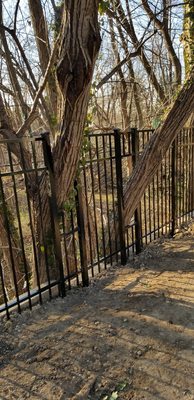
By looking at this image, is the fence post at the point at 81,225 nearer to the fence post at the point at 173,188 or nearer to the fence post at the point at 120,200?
the fence post at the point at 120,200

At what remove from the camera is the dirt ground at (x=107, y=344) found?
87.3 inches

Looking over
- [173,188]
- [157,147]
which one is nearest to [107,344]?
[157,147]

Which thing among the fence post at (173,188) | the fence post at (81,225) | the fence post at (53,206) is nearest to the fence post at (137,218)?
the fence post at (173,188)

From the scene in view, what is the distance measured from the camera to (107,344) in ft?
8.75

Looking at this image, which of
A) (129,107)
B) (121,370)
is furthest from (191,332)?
(129,107)

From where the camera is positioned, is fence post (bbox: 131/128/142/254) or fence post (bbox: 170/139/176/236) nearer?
fence post (bbox: 131/128/142/254)

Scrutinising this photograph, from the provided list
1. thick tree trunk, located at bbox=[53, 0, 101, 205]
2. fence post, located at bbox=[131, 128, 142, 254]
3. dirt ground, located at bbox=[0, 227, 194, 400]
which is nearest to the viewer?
Result: dirt ground, located at bbox=[0, 227, 194, 400]

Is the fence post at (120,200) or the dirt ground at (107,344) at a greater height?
the fence post at (120,200)

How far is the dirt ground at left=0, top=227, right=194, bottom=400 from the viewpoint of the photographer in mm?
2217

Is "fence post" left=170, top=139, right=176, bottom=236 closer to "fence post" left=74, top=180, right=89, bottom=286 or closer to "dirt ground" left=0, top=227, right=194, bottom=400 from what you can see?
"dirt ground" left=0, top=227, right=194, bottom=400

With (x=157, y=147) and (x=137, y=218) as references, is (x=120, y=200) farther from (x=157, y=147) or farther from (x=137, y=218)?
(x=157, y=147)

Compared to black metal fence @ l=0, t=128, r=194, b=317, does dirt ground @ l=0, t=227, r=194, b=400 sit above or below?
below

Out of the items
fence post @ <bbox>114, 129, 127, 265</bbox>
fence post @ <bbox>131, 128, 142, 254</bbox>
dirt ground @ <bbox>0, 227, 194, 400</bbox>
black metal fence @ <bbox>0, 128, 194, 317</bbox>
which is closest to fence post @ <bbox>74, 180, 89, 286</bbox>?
black metal fence @ <bbox>0, 128, 194, 317</bbox>

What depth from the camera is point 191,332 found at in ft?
9.04
